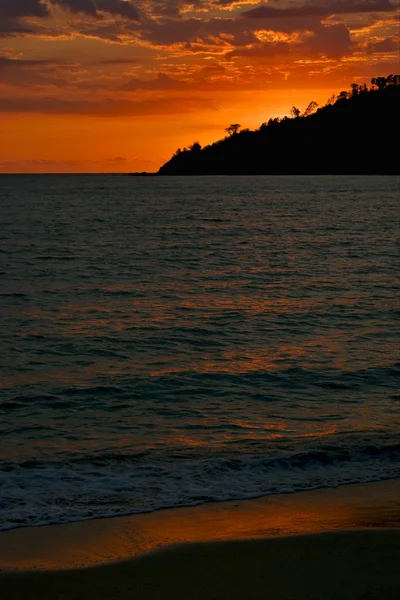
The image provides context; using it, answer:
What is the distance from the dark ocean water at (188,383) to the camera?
32.6ft

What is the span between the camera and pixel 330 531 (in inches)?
308

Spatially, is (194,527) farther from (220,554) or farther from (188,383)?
(188,383)

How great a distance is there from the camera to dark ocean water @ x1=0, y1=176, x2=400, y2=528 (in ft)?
32.6

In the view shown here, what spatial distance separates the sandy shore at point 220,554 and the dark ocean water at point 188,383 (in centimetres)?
58

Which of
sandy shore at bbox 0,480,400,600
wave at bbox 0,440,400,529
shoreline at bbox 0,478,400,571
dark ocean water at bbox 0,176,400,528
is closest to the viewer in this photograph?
sandy shore at bbox 0,480,400,600

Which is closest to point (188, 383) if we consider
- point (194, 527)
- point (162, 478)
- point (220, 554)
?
point (162, 478)

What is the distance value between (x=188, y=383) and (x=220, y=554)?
789cm

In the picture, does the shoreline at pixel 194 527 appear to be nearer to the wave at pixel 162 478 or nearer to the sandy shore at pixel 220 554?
the sandy shore at pixel 220 554

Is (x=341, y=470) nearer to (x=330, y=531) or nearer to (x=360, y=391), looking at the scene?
(x=330, y=531)

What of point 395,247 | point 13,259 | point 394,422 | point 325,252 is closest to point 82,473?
point 394,422

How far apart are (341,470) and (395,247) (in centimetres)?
3737

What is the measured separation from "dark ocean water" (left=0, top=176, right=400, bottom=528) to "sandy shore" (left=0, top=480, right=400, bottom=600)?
1.89 ft

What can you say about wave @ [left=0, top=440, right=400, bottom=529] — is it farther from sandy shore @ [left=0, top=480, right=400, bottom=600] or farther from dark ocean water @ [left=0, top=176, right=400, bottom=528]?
sandy shore @ [left=0, top=480, right=400, bottom=600]

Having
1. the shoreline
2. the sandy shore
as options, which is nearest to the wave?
the shoreline
